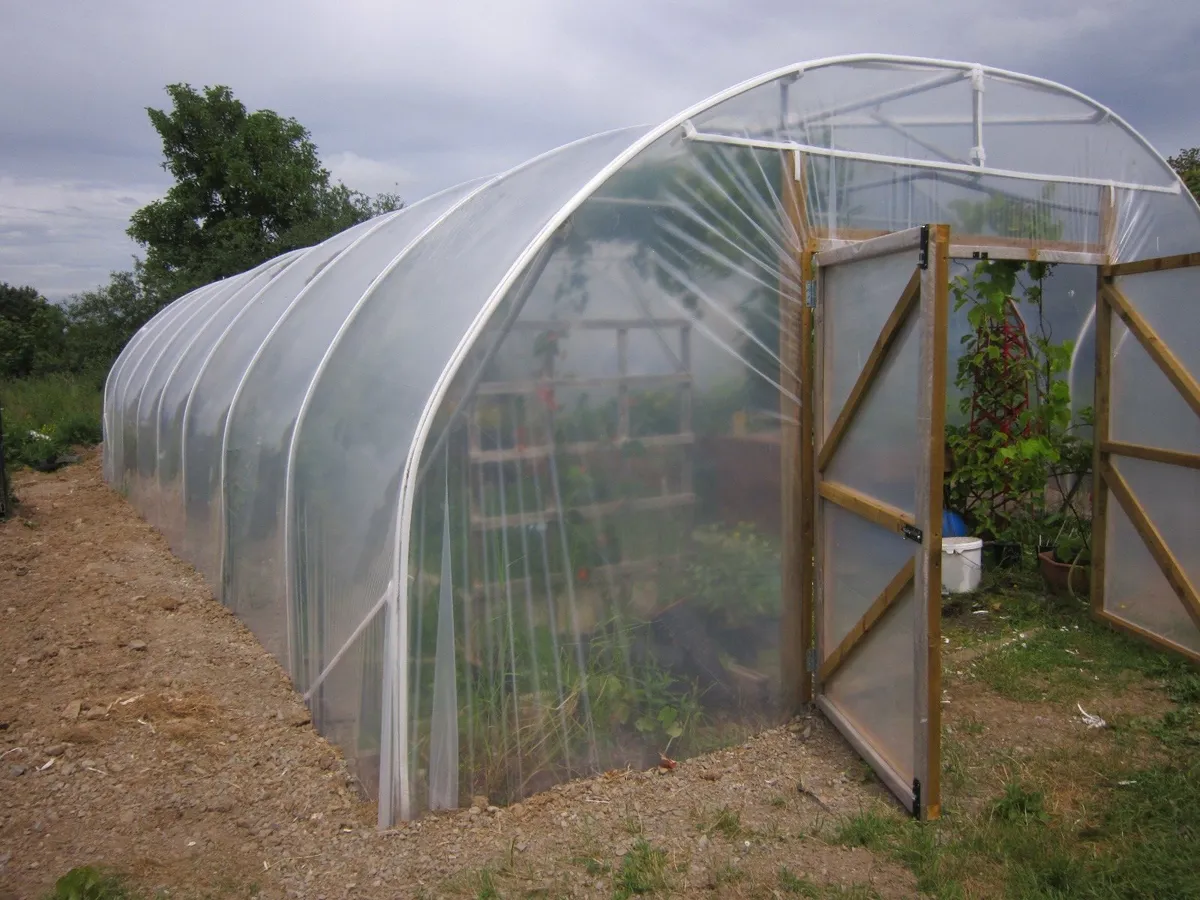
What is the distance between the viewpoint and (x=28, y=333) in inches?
1006

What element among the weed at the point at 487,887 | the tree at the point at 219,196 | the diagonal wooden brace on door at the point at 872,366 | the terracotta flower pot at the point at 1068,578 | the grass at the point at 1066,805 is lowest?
the grass at the point at 1066,805

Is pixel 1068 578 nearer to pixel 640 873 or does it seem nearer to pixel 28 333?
pixel 640 873

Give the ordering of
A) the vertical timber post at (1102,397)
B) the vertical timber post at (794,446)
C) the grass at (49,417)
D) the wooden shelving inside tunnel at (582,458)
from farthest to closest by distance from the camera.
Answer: the grass at (49,417) → the vertical timber post at (1102,397) → the vertical timber post at (794,446) → the wooden shelving inside tunnel at (582,458)

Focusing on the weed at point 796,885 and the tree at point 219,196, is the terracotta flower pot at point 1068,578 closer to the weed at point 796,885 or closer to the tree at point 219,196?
the weed at point 796,885

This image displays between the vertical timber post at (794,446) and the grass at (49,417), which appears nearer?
the vertical timber post at (794,446)

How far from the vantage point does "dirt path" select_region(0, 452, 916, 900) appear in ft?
9.82

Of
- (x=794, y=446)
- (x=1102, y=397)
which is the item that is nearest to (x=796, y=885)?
(x=794, y=446)

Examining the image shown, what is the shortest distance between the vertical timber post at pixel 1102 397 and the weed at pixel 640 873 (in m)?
3.70

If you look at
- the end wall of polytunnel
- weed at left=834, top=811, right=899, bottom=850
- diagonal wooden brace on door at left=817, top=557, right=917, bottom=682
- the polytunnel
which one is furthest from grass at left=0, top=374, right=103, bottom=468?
weed at left=834, top=811, right=899, bottom=850

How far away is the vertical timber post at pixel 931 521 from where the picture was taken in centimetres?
311

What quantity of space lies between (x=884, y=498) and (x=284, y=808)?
2818mm

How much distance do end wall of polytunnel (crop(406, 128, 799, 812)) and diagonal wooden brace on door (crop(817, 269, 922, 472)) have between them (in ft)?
0.85

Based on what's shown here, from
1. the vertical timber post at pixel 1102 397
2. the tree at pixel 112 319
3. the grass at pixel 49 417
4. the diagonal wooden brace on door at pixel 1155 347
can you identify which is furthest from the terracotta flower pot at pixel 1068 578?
the tree at pixel 112 319

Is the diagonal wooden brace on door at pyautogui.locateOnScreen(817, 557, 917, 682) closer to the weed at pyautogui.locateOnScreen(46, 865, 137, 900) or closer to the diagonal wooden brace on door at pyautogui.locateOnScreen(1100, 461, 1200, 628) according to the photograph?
the diagonal wooden brace on door at pyautogui.locateOnScreen(1100, 461, 1200, 628)
